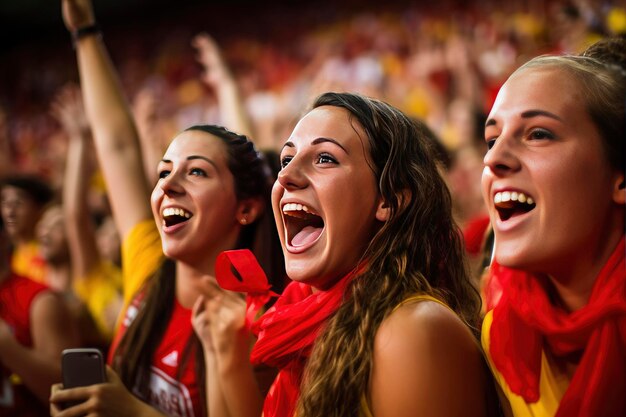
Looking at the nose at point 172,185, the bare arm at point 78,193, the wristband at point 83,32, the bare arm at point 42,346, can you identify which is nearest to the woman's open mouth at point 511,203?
the nose at point 172,185

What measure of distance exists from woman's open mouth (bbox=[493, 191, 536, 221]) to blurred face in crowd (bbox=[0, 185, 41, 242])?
1973 mm

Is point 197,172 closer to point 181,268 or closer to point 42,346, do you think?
point 181,268

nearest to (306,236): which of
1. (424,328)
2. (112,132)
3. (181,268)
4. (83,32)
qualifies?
(424,328)

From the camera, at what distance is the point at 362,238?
1.27 meters

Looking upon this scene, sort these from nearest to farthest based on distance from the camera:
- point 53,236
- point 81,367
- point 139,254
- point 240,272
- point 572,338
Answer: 1. point 572,338
2. point 240,272
3. point 81,367
4. point 139,254
5. point 53,236

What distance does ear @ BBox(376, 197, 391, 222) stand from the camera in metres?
1.26

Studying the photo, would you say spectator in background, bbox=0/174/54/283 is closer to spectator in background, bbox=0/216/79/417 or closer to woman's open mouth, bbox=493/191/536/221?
spectator in background, bbox=0/216/79/417

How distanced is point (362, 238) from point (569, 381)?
387mm

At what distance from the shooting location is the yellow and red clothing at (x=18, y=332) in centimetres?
207

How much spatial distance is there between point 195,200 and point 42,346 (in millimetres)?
796

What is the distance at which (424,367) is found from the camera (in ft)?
3.58

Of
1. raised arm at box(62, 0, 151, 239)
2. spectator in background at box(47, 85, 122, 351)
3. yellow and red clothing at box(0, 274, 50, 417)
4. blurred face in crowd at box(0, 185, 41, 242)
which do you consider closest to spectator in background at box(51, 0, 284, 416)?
raised arm at box(62, 0, 151, 239)

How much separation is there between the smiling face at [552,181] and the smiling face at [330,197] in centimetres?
23

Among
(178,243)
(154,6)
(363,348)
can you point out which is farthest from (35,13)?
(363,348)
